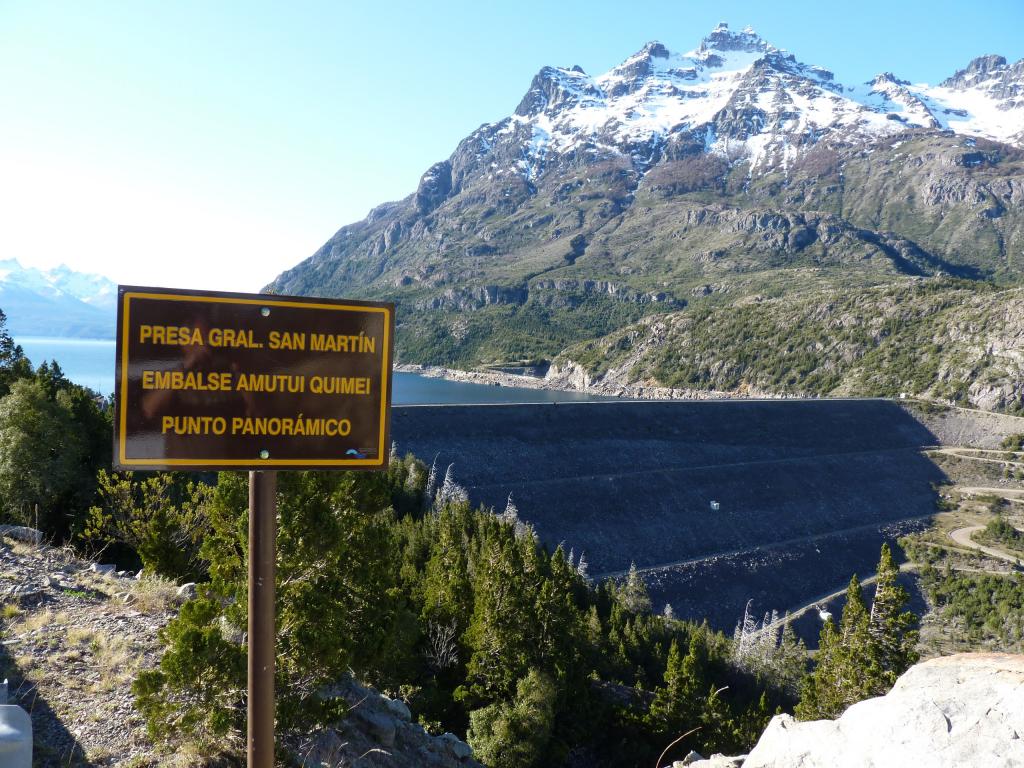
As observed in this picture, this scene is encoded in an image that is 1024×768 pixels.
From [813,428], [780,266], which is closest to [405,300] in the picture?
[780,266]

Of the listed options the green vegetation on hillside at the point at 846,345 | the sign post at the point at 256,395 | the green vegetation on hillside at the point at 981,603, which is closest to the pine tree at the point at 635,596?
the green vegetation on hillside at the point at 981,603

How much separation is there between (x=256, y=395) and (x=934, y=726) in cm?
517

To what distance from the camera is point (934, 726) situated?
194 inches

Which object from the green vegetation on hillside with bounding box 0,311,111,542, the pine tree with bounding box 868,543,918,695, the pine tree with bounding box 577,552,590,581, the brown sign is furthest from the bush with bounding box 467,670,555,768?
the pine tree with bounding box 577,552,590,581

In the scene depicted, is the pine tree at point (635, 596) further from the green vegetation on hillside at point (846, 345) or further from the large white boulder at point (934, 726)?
the green vegetation on hillside at point (846, 345)

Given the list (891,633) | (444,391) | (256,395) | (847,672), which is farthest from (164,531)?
(444,391)

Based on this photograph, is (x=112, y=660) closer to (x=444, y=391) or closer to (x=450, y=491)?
(x=450, y=491)

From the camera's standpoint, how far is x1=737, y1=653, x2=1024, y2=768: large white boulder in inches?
184

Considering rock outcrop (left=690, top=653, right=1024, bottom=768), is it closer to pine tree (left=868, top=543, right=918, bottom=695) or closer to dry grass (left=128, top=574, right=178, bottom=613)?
dry grass (left=128, top=574, right=178, bottom=613)

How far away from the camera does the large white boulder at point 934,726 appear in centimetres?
466

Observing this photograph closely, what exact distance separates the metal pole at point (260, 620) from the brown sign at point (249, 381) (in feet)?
0.65

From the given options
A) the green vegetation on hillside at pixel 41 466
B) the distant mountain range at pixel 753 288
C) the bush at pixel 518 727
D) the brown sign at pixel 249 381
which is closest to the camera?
the brown sign at pixel 249 381

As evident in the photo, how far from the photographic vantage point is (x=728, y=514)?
3950cm

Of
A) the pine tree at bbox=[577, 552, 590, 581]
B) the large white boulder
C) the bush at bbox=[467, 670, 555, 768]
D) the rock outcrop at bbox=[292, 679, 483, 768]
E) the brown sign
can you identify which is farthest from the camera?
→ the pine tree at bbox=[577, 552, 590, 581]
